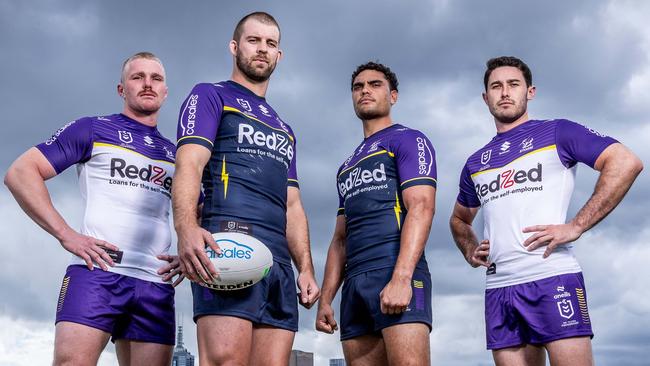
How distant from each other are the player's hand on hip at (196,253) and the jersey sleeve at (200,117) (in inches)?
33.3

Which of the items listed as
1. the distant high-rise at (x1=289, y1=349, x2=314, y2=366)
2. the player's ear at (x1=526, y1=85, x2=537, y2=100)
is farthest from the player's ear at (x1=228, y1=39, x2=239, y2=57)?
the distant high-rise at (x1=289, y1=349, x2=314, y2=366)

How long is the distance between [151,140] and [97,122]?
1.92 feet

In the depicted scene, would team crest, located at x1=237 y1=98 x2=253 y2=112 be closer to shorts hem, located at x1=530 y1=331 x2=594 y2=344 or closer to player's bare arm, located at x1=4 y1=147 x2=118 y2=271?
player's bare arm, located at x1=4 y1=147 x2=118 y2=271

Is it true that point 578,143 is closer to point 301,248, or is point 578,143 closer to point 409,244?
point 409,244

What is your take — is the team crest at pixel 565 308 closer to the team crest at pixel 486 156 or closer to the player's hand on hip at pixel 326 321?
the team crest at pixel 486 156

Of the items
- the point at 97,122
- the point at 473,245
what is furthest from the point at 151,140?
the point at 473,245

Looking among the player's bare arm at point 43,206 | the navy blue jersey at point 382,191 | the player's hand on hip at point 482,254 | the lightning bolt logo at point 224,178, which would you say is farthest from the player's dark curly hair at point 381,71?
the player's bare arm at point 43,206

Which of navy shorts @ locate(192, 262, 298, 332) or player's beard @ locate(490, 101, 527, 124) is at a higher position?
player's beard @ locate(490, 101, 527, 124)

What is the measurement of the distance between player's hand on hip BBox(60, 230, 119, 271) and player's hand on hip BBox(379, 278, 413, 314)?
2.67 metres

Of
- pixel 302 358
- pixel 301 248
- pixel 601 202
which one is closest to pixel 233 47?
pixel 301 248

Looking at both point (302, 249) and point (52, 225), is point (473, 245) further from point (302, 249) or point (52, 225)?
point (52, 225)

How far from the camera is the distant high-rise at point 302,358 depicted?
44.0 meters

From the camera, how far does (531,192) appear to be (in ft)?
22.1

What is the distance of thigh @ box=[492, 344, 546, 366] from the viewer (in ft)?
21.1
